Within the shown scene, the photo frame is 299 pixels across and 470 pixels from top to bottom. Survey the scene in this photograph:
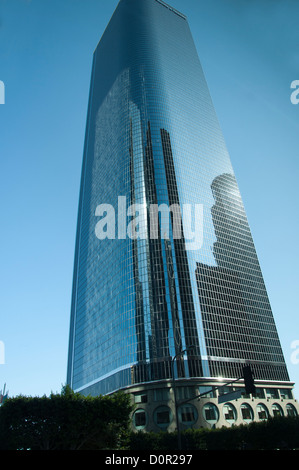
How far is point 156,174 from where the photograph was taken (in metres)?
102

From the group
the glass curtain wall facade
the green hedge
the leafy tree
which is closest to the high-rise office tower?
the glass curtain wall facade

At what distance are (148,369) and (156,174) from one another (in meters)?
57.2

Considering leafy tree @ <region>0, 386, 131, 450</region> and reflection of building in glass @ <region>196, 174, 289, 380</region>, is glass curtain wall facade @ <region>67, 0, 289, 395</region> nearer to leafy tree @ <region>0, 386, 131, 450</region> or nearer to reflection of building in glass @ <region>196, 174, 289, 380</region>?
reflection of building in glass @ <region>196, 174, 289, 380</region>

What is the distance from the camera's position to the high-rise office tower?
79562 mm

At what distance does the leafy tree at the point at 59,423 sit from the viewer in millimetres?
43188

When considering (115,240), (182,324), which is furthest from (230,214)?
(182,324)

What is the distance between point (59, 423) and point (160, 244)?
181 feet

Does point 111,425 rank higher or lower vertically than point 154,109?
lower

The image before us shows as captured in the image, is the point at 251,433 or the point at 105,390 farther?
the point at 105,390

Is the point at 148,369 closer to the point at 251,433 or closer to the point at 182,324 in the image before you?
the point at 182,324

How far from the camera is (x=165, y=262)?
3524 inches

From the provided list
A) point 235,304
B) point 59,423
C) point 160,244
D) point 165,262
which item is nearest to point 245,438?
point 59,423

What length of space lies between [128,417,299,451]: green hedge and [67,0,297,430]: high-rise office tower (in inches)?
734

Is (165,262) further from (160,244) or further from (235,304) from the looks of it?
→ (235,304)
